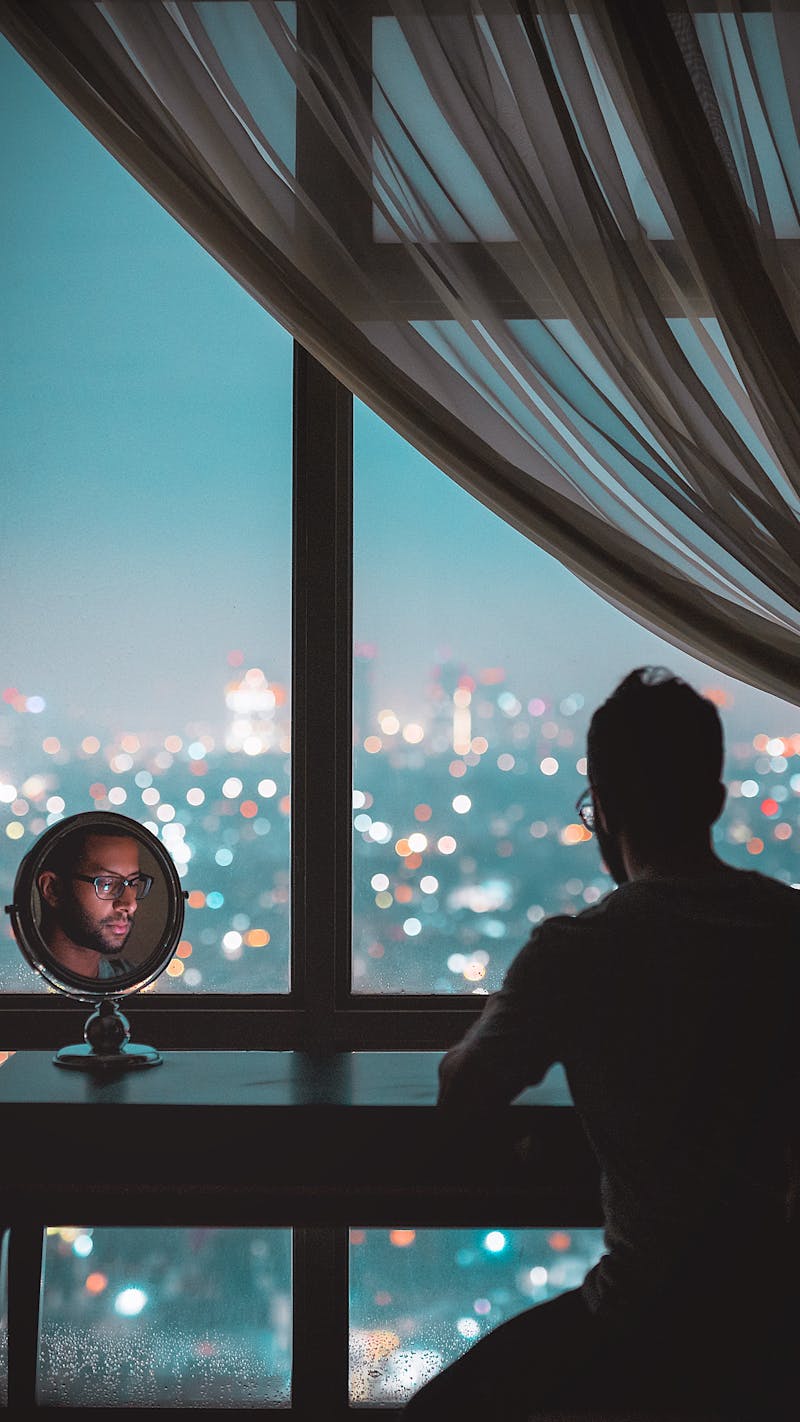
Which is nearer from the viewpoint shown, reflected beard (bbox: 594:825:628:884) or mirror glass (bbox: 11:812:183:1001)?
reflected beard (bbox: 594:825:628:884)

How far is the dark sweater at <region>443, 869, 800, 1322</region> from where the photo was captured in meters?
1.20

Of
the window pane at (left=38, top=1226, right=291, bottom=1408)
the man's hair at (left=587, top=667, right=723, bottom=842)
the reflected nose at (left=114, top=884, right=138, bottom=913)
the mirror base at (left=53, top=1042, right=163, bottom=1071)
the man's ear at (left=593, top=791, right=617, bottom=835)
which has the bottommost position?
the window pane at (left=38, top=1226, right=291, bottom=1408)

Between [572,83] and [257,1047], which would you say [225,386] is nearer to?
[572,83]

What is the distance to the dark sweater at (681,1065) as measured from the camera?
1204mm

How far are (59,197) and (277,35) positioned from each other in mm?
548

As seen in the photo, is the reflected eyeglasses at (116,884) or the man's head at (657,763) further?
the reflected eyeglasses at (116,884)

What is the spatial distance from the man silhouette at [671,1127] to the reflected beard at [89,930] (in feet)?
2.78

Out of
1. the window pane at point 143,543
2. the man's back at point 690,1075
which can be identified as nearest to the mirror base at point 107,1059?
the window pane at point 143,543

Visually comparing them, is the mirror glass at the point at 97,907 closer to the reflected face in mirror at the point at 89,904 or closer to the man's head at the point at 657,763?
the reflected face in mirror at the point at 89,904

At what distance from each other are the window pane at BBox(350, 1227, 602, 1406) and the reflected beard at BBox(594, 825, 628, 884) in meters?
1.03

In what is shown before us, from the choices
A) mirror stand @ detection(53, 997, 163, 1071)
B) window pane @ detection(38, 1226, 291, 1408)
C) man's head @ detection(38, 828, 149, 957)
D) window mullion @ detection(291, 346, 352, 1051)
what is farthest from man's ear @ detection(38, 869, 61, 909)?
window pane @ detection(38, 1226, 291, 1408)

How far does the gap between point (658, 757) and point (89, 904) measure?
1024mm

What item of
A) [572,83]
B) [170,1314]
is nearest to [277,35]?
[572,83]

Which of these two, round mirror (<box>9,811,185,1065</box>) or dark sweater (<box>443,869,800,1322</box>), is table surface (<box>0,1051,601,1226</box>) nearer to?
round mirror (<box>9,811,185,1065</box>)
